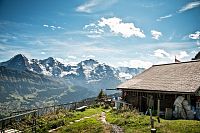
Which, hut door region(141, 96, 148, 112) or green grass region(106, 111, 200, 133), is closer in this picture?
green grass region(106, 111, 200, 133)

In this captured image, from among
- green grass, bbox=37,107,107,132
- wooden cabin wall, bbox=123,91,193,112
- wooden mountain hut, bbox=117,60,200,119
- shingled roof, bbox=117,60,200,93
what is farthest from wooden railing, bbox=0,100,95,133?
wooden cabin wall, bbox=123,91,193,112

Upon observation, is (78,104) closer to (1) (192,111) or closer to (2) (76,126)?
(2) (76,126)

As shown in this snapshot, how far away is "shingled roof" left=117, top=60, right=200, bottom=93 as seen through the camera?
33312 millimetres

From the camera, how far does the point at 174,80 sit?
3734 cm

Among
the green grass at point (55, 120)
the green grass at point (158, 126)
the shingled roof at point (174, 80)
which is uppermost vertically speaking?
the shingled roof at point (174, 80)

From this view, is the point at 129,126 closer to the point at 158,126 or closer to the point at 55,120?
the point at 158,126

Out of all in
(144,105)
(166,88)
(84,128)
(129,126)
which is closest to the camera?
(129,126)

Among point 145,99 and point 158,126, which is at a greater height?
point 145,99

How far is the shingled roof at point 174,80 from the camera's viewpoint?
3331 centimetres

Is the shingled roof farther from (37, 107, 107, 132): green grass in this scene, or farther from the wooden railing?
(37, 107, 107, 132): green grass

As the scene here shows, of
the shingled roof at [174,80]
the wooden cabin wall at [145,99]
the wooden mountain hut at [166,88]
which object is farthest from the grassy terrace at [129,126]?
the wooden cabin wall at [145,99]

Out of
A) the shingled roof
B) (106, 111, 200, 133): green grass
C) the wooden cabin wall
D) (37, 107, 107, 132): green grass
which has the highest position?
the shingled roof

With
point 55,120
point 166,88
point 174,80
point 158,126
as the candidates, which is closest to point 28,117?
point 55,120

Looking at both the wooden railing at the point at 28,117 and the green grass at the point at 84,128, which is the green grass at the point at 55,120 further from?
the green grass at the point at 84,128
